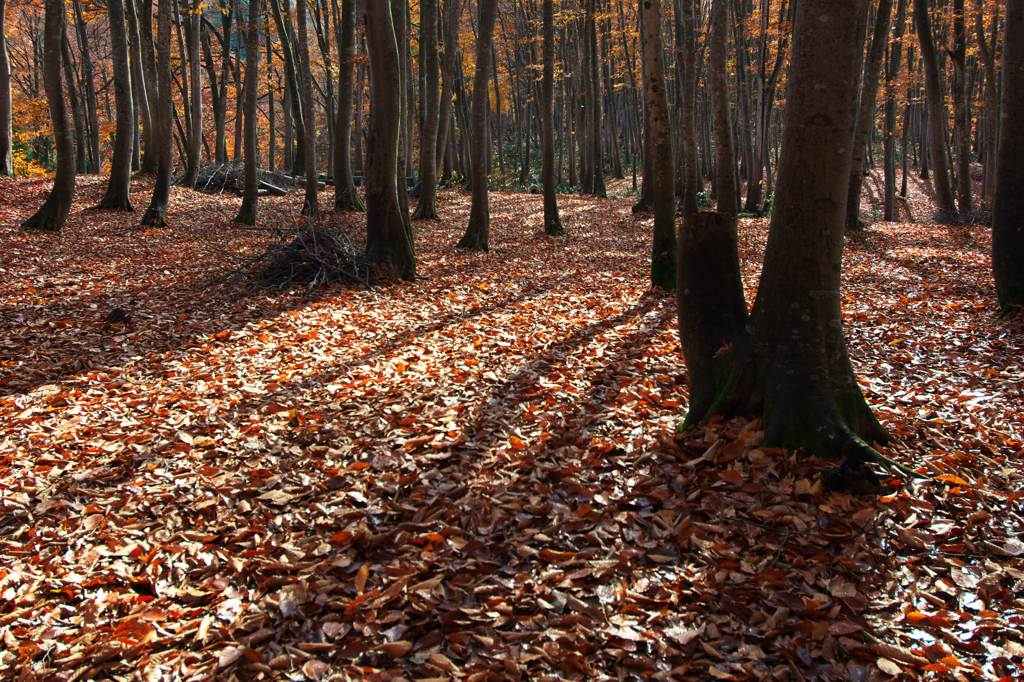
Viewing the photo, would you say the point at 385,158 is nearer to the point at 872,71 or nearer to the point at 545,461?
the point at 545,461

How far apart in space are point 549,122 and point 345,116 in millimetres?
4979

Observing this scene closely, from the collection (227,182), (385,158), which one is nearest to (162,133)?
(227,182)

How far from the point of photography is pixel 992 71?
17.6 m

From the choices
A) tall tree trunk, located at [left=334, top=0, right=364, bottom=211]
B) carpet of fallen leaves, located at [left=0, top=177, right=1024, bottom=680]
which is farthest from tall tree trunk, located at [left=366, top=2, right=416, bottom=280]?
tall tree trunk, located at [left=334, top=0, right=364, bottom=211]

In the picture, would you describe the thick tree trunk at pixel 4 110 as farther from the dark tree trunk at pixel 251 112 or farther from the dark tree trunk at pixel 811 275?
the dark tree trunk at pixel 811 275

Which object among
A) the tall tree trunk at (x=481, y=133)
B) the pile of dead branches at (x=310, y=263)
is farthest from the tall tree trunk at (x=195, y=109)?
the pile of dead branches at (x=310, y=263)

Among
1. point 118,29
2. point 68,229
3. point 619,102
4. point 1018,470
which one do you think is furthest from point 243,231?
point 619,102

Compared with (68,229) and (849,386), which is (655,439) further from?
(68,229)

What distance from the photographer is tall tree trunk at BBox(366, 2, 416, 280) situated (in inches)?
385

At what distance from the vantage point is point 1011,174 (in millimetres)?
7109

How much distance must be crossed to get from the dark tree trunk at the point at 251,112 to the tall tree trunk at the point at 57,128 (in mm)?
3275

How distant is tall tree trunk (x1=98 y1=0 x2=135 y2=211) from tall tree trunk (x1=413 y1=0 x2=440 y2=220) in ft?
→ 20.9

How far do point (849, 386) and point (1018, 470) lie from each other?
1.14m

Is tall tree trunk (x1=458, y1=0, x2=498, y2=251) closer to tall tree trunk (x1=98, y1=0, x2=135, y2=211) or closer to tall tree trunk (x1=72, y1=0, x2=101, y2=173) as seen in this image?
tall tree trunk (x1=98, y1=0, x2=135, y2=211)
